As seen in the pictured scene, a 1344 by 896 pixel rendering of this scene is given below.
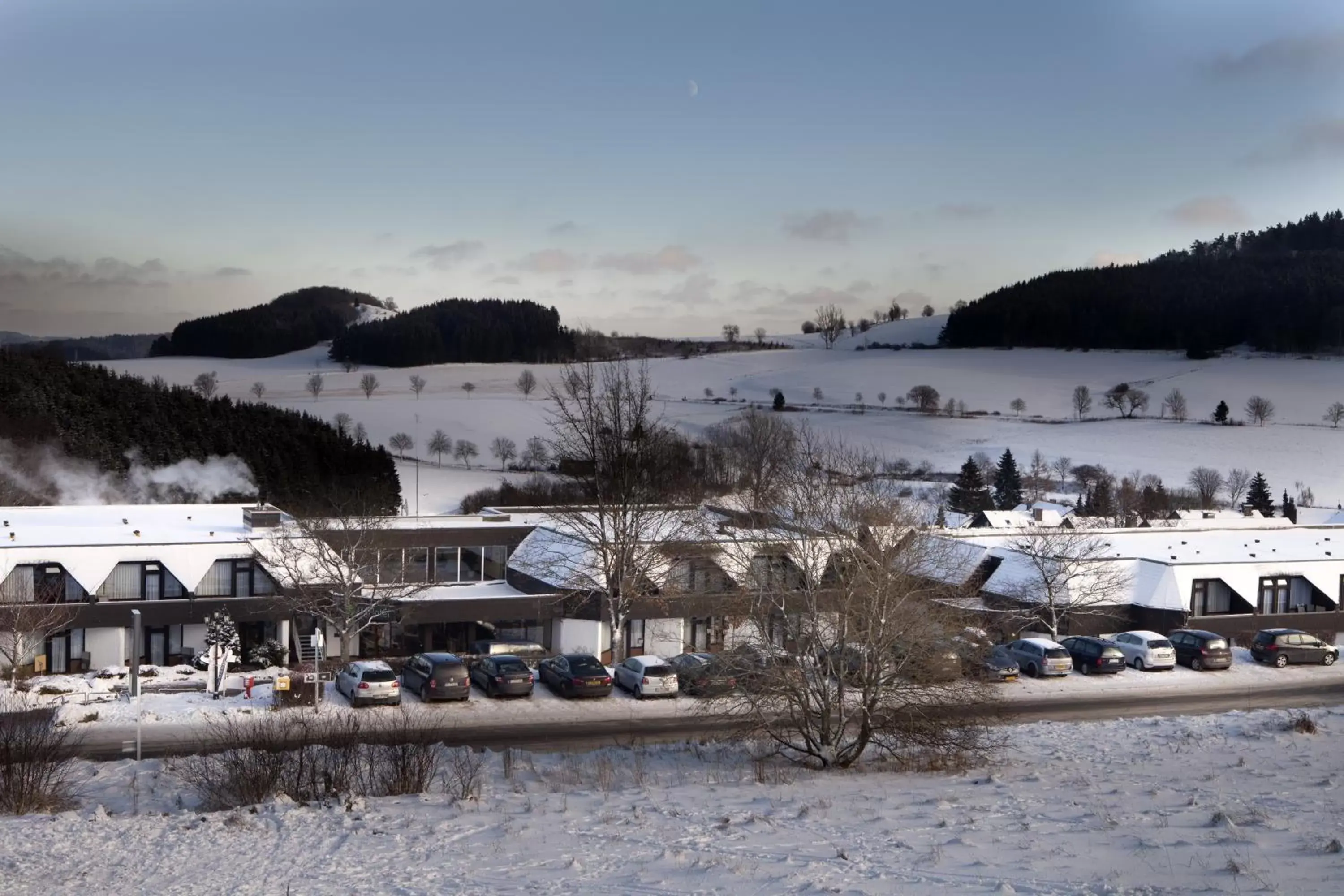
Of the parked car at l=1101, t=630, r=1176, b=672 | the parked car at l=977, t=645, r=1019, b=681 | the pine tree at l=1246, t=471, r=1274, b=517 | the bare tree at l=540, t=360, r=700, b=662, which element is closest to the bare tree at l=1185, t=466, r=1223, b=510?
the pine tree at l=1246, t=471, r=1274, b=517

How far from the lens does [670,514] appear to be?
39531 mm

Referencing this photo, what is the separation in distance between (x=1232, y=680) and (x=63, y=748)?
30.7 meters

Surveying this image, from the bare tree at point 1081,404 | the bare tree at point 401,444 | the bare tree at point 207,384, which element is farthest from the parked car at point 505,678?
the bare tree at point 207,384

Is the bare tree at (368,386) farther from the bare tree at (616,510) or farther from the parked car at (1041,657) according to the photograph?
the parked car at (1041,657)

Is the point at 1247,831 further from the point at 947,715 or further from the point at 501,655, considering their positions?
the point at 501,655

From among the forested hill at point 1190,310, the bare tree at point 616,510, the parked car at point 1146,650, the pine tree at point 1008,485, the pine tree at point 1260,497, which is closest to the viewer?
the parked car at point 1146,650

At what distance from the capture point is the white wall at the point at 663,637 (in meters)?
37.2

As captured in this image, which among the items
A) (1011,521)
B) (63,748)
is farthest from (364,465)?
(63,748)

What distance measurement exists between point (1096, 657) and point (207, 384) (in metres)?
133

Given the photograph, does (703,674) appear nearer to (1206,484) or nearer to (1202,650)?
(1202,650)

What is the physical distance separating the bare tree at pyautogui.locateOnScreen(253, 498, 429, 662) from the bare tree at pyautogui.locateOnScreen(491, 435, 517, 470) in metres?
68.6

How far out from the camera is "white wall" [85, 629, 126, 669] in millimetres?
33344

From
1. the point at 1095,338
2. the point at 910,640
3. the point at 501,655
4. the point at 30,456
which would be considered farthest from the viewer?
the point at 1095,338

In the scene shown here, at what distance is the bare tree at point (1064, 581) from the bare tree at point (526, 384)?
368 ft
